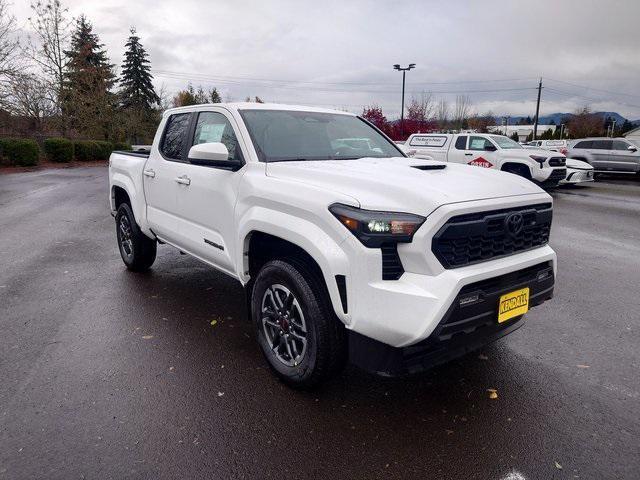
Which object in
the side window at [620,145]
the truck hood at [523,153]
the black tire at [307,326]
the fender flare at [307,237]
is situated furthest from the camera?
the side window at [620,145]

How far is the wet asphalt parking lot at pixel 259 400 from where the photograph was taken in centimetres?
253

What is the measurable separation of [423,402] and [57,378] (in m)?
2.56

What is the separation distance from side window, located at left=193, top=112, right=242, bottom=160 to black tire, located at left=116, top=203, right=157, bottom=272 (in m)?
1.77

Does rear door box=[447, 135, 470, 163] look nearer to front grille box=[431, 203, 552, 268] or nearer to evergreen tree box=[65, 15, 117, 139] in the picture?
front grille box=[431, 203, 552, 268]

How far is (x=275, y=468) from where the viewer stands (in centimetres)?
249

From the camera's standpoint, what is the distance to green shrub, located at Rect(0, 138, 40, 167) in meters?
22.6

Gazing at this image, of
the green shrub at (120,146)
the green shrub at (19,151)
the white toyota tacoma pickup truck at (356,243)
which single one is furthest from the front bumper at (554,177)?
the green shrub at (120,146)

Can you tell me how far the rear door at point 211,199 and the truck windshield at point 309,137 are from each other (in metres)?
0.21

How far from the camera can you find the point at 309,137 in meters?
4.05

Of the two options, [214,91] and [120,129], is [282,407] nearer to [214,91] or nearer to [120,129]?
[120,129]

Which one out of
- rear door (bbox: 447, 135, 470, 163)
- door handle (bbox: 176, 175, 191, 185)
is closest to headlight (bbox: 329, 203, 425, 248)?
door handle (bbox: 176, 175, 191, 185)

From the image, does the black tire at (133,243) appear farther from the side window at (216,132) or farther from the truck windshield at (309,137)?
the truck windshield at (309,137)

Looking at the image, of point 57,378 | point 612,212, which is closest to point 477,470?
point 57,378

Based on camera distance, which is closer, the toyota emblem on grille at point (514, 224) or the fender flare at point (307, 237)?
the fender flare at point (307, 237)
